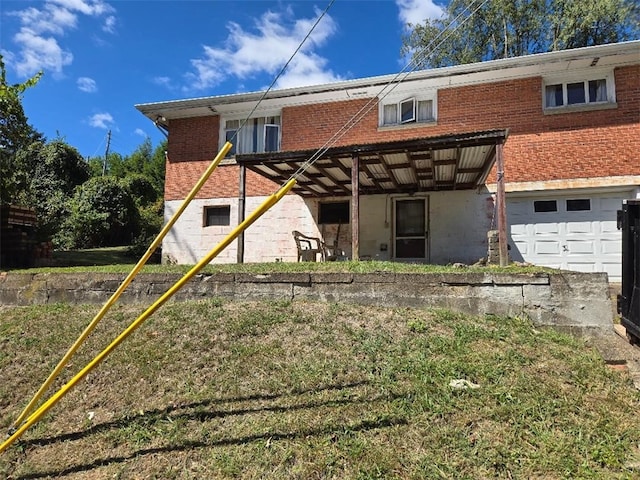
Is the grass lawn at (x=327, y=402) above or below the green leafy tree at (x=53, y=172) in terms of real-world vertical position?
below

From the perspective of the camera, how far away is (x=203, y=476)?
2852 millimetres

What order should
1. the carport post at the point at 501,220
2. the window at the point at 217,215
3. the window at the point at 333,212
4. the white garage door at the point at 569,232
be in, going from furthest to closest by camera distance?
1. the window at the point at 217,215
2. the window at the point at 333,212
3. the white garage door at the point at 569,232
4. the carport post at the point at 501,220

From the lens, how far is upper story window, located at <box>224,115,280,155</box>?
41.2ft

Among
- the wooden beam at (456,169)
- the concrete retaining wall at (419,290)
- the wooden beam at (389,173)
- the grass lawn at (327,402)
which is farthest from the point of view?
the wooden beam at (389,173)

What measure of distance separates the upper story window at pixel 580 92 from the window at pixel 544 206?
2232 mm

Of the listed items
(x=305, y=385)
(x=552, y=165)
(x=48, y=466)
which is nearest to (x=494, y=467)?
(x=305, y=385)

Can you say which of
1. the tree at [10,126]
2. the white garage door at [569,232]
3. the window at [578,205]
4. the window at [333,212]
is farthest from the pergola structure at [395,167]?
the tree at [10,126]

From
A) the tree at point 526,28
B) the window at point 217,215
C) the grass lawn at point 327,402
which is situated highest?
the tree at point 526,28

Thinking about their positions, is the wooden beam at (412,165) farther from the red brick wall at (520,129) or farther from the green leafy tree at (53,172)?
the green leafy tree at (53,172)

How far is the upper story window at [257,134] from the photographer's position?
41.2 ft

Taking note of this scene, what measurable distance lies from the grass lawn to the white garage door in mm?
5767

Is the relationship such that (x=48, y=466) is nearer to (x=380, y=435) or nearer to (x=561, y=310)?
(x=380, y=435)

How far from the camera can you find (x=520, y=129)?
10320 mm

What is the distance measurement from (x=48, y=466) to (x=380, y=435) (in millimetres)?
2415
